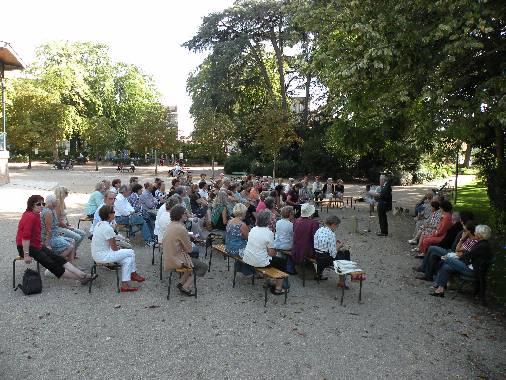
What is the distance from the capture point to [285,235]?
887cm

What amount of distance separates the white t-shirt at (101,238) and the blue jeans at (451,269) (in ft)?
19.6

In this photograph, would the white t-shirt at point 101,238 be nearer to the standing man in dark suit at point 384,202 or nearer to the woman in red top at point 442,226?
the woman in red top at point 442,226

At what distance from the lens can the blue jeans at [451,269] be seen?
7.86 metres

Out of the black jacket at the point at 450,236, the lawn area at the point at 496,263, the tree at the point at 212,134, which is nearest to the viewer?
the lawn area at the point at 496,263

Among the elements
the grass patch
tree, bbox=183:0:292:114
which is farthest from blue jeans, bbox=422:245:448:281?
tree, bbox=183:0:292:114

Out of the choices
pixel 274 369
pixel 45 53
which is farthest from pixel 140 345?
pixel 45 53

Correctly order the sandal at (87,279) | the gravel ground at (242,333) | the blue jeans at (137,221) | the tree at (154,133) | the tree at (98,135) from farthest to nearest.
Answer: the tree at (98,135), the tree at (154,133), the blue jeans at (137,221), the sandal at (87,279), the gravel ground at (242,333)

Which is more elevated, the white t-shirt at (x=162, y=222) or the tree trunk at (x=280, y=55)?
the tree trunk at (x=280, y=55)

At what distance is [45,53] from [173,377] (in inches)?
2018

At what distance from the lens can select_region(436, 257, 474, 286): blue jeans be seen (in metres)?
7.86

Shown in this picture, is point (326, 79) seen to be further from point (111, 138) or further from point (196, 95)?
point (111, 138)

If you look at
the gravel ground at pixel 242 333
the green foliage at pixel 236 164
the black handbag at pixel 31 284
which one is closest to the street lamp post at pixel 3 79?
the gravel ground at pixel 242 333

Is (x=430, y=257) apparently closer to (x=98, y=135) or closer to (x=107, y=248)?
(x=107, y=248)

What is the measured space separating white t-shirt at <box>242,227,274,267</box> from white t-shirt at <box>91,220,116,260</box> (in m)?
2.37
